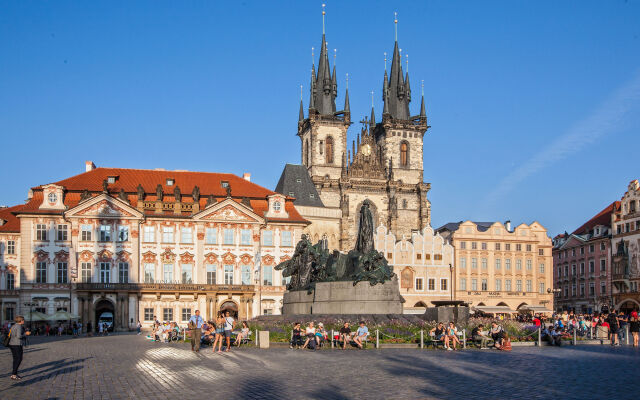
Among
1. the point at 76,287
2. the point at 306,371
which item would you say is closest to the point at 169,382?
the point at 306,371

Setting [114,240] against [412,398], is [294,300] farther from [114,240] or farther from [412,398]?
[114,240]

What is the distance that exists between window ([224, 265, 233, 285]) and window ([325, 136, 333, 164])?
1587 inches

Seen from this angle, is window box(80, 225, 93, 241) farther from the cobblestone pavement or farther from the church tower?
the church tower

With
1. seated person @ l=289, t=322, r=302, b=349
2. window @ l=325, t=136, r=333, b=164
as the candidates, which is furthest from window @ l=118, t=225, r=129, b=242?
window @ l=325, t=136, r=333, b=164

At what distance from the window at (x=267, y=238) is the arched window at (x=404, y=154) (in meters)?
42.3

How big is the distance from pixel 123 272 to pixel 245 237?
32.0ft

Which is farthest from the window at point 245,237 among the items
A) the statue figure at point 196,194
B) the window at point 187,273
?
the window at point 187,273

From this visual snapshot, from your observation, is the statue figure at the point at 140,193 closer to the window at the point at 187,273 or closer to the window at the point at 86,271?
the window at the point at 187,273

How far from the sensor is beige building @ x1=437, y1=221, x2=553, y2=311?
82875 millimetres

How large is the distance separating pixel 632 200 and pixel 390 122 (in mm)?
34435

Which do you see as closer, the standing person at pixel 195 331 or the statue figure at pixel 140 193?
the standing person at pixel 195 331

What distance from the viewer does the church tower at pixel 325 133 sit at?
96625 mm

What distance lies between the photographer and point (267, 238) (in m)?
63.0

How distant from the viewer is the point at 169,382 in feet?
55.2
